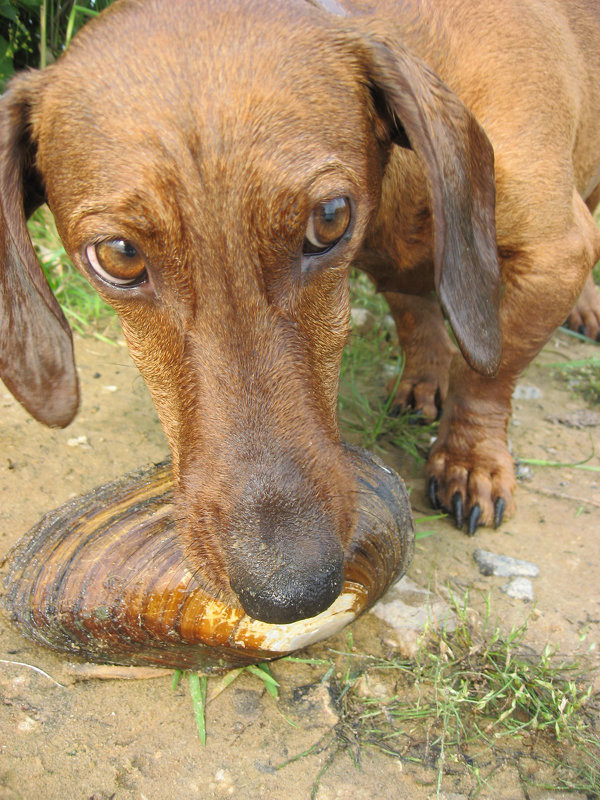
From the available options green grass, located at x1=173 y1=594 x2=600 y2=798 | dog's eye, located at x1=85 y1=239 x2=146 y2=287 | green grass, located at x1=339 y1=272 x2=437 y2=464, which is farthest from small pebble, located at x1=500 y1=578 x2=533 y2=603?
dog's eye, located at x1=85 y1=239 x2=146 y2=287

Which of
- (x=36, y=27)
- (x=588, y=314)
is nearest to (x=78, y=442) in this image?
(x=36, y=27)

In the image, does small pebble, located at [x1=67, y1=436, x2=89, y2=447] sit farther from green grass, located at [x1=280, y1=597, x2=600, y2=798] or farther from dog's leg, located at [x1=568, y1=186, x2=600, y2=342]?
dog's leg, located at [x1=568, y1=186, x2=600, y2=342]

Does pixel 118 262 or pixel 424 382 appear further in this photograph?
pixel 424 382

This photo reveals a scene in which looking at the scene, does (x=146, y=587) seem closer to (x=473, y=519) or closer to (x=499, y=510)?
(x=473, y=519)

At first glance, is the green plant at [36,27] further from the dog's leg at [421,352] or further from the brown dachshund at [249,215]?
the dog's leg at [421,352]

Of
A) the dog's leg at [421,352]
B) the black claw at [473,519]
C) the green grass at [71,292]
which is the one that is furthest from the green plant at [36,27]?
the black claw at [473,519]

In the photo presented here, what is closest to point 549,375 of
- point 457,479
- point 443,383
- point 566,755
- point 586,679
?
point 443,383
